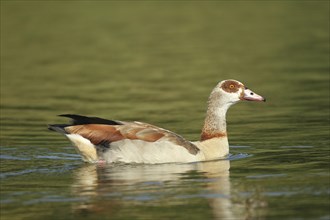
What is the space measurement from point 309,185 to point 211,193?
1622 millimetres

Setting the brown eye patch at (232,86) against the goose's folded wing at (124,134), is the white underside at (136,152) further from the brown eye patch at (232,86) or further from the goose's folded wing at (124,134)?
the brown eye patch at (232,86)

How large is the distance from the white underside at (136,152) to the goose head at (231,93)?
1411 mm

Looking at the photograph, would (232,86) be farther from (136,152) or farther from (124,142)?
(124,142)

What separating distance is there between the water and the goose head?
43.1 inches

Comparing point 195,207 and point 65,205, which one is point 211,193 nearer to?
point 195,207

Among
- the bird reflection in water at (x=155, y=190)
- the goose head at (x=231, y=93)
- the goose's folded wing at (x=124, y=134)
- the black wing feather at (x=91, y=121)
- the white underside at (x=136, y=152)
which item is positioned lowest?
the bird reflection in water at (x=155, y=190)

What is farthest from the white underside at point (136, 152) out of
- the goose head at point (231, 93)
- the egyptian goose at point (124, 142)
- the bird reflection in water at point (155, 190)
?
→ the goose head at point (231, 93)

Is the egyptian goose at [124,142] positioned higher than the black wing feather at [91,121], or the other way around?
the black wing feather at [91,121]

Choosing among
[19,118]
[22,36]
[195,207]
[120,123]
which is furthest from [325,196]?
[22,36]

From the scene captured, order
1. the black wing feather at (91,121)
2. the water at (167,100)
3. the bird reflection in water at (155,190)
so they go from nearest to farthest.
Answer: the bird reflection in water at (155,190) → the water at (167,100) → the black wing feather at (91,121)

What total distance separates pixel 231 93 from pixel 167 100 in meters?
8.52

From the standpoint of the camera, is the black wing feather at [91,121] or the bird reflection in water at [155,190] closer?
the bird reflection in water at [155,190]

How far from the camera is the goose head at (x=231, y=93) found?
760 inches

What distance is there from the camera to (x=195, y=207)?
47.8 ft
